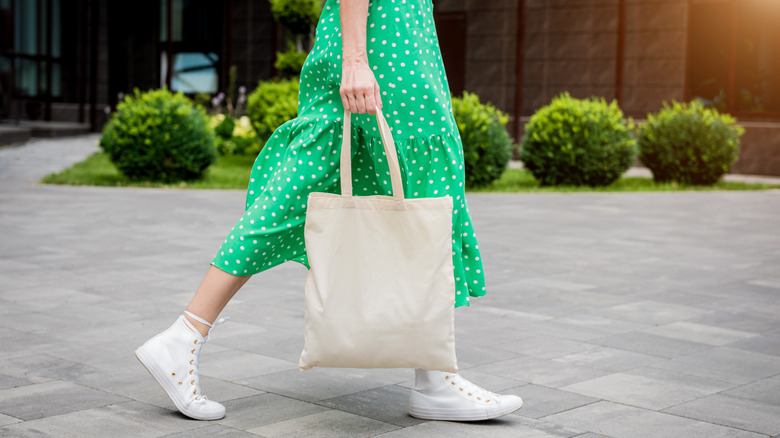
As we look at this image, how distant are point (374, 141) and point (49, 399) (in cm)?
134

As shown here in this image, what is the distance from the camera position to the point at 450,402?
303 cm

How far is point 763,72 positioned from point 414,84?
16.2 metres

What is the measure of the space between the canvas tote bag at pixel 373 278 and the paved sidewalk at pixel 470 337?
32 centimetres

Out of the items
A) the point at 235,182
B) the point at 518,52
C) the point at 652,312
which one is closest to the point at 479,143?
the point at 235,182

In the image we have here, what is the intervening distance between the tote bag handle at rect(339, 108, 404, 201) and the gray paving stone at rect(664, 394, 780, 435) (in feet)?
4.03

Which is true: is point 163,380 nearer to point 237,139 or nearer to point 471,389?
point 471,389

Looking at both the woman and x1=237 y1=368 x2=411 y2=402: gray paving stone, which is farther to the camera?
x1=237 y1=368 x2=411 y2=402: gray paving stone

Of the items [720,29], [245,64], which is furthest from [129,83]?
[720,29]

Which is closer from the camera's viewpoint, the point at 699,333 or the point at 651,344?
the point at 651,344

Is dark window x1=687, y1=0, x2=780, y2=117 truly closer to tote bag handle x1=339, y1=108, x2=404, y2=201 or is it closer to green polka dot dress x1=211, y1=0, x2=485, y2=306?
green polka dot dress x1=211, y1=0, x2=485, y2=306

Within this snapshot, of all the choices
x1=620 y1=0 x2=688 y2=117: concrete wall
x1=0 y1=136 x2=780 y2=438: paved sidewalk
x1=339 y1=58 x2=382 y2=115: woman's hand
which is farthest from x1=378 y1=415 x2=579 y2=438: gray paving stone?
x1=620 y1=0 x2=688 y2=117: concrete wall

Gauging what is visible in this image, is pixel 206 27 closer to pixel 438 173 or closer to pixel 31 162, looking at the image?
pixel 31 162

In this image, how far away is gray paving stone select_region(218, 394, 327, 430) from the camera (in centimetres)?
294

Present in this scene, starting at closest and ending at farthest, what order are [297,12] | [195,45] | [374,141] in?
1. [374,141]
2. [297,12]
3. [195,45]
